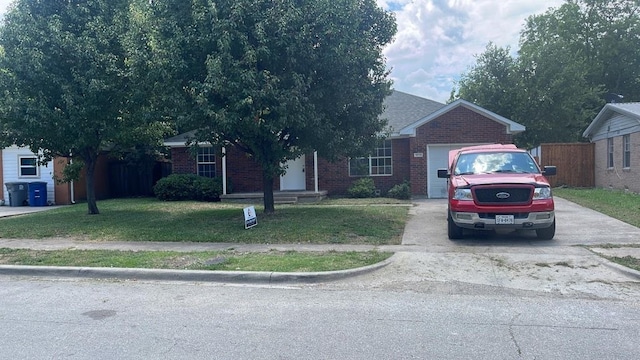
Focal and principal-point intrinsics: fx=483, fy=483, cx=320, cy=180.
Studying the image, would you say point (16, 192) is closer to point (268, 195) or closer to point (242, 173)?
point (242, 173)

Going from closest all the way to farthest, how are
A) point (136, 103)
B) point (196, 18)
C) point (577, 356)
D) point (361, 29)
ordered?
1. point (577, 356)
2. point (196, 18)
3. point (361, 29)
4. point (136, 103)

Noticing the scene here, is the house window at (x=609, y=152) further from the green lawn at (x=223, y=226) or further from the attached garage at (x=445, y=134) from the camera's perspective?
the green lawn at (x=223, y=226)

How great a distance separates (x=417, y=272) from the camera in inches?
295

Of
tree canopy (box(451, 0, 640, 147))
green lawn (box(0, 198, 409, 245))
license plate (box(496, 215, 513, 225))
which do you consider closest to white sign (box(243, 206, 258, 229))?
green lawn (box(0, 198, 409, 245))

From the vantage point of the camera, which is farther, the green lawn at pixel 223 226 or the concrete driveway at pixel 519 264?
the green lawn at pixel 223 226

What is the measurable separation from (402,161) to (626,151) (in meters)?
9.13

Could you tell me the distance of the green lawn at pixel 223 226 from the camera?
1041cm

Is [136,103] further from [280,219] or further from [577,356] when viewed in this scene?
[577,356]

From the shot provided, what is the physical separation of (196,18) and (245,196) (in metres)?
9.03

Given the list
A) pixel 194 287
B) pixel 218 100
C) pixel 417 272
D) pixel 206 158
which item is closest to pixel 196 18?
pixel 218 100

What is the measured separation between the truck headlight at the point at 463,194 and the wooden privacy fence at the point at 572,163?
621 inches

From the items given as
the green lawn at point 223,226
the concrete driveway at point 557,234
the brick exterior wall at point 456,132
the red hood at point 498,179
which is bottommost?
the concrete driveway at point 557,234

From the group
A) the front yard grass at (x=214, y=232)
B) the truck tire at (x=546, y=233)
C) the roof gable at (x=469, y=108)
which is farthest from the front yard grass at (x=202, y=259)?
the roof gable at (x=469, y=108)

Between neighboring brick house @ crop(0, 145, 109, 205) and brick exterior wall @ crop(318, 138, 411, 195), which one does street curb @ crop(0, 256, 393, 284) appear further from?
neighboring brick house @ crop(0, 145, 109, 205)
